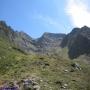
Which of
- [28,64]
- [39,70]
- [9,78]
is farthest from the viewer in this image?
[28,64]

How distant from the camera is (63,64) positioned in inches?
1407

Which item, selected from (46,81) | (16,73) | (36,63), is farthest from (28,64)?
(46,81)

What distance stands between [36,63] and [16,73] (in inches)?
171

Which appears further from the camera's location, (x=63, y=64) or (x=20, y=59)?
(x=20, y=59)

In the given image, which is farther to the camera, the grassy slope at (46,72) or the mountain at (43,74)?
the grassy slope at (46,72)

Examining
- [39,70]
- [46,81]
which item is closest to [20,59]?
[39,70]

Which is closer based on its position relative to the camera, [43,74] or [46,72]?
[43,74]

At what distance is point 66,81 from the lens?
28891mm

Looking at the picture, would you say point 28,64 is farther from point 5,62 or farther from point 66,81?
point 66,81

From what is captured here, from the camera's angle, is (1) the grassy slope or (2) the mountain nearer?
(2) the mountain

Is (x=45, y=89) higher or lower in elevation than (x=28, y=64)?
lower

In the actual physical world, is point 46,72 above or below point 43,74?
above

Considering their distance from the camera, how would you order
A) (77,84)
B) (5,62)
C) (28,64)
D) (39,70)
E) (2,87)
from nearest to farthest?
(2,87)
(77,84)
(39,70)
(28,64)
(5,62)

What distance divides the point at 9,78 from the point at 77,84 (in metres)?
7.34
